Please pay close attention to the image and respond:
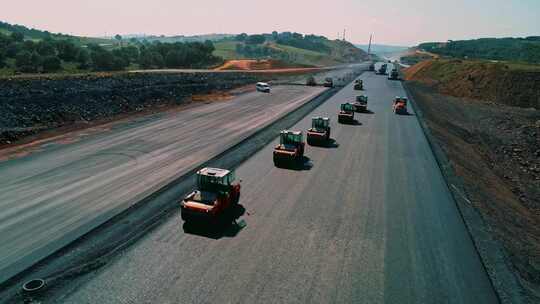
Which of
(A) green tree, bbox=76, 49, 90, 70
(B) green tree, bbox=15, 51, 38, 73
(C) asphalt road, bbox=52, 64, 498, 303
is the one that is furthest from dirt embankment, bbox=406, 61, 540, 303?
(A) green tree, bbox=76, 49, 90, 70

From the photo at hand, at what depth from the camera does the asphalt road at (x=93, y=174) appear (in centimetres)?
1694

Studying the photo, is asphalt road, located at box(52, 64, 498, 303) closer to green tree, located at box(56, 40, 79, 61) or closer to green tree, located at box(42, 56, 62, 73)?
Answer: green tree, located at box(42, 56, 62, 73)

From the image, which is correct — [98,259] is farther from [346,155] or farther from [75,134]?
[75,134]

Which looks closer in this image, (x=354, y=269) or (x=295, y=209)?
(x=354, y=269)

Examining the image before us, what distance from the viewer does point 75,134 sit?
34656 millimetres

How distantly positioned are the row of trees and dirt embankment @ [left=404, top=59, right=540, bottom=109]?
231 ft

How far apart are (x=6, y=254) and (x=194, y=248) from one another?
25.8 feet

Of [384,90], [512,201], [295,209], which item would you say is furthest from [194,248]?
[384,90]

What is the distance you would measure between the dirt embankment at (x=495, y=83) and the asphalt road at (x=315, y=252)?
48.8m

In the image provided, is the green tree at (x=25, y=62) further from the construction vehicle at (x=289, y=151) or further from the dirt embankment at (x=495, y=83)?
the dirt embankment at (x=495, y=83)

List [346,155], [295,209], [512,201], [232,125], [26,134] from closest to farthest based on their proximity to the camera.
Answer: [295,209] < [512,201] < [346,155] < [26,134] < [232,125]

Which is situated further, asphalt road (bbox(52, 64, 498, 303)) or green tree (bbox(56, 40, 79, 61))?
green tree (bbox(56, 40, 79, 61))

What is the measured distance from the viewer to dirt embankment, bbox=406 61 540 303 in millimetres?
19206

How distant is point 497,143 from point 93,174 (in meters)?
42.9
